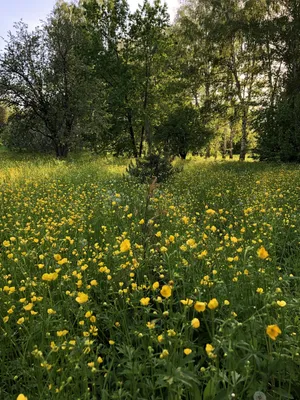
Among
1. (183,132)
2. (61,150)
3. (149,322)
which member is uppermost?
(183,132)

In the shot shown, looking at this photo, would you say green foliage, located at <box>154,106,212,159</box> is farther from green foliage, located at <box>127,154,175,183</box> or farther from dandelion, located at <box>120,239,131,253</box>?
dandelion, located at <box>120,239,131,253</box>

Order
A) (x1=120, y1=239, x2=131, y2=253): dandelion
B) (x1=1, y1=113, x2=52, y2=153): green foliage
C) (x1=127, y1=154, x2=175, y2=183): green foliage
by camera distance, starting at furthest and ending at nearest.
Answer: (x1=1, y1=113, x2=52, y2=153): green foliage
(x1=127, y1=154, x2=175, y2=183): green foliage
(x1=120, y1=239, x2=131, y2=253): dandelion

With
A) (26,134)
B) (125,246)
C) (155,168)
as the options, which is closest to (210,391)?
(125,246)

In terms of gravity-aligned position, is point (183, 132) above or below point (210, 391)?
above

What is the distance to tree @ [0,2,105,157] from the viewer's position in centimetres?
1641

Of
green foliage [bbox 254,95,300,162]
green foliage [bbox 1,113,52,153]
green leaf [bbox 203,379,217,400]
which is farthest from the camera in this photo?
green foliage [bbox 1,113,52,153]

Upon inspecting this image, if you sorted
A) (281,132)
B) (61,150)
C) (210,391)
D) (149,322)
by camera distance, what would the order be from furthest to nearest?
(61,150), (281,132), (149,322), (210,391)

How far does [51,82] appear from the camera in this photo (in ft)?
54.9

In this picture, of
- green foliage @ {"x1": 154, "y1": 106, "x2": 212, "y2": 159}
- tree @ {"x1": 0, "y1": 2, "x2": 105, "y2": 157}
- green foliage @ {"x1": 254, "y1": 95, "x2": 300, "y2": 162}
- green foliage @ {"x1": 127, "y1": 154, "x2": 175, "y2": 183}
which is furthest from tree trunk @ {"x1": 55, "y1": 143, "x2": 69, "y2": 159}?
green foliage @ {"x1": 254, "y1": 95, "x2": 300, "y2": 162}

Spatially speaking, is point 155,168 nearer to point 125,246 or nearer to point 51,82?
point 125,246

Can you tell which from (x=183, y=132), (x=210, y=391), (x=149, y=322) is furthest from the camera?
(x=183, y=132)

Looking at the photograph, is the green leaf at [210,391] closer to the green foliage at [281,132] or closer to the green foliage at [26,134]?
the green foliage at [281,132]

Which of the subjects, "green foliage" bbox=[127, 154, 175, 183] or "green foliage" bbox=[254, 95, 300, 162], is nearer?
"green foliage" bbox=[127, 154, 175, 183]

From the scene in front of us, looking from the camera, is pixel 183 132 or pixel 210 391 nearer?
pixel 210 391
